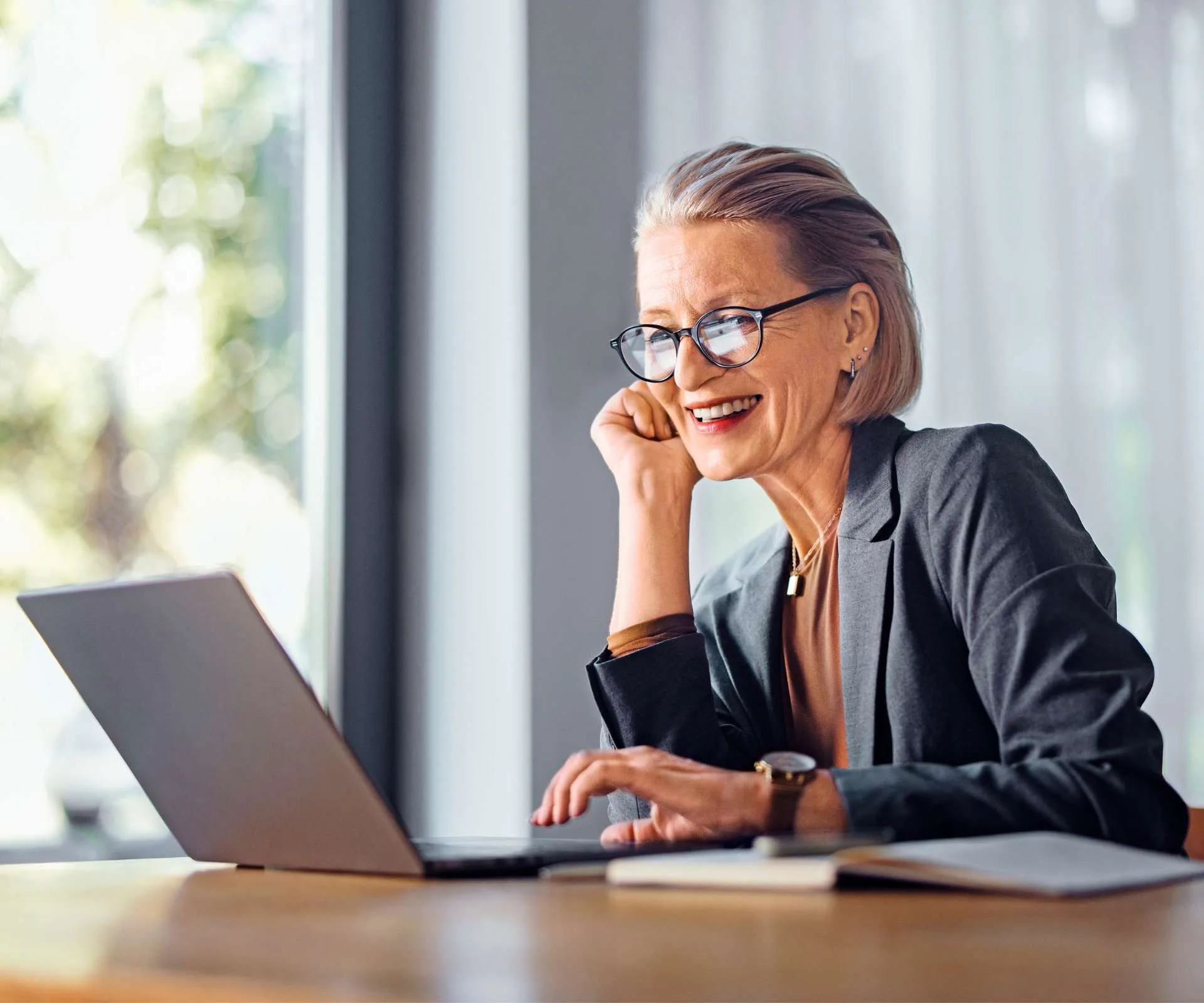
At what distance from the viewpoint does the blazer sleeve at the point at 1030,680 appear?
3.56ft

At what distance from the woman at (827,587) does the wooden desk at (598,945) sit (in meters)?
0.31

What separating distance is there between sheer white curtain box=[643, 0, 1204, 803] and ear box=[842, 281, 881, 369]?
0.79 meters

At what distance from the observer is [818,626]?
1672 mm

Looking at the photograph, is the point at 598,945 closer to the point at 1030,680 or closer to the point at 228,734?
the point at 228,734

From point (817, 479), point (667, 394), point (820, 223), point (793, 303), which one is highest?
point (820, 223)

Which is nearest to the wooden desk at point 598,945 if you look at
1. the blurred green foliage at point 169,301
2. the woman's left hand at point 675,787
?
the woman's left hand at point 675,787

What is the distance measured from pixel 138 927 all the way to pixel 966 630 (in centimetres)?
91

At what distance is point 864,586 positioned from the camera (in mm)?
1482

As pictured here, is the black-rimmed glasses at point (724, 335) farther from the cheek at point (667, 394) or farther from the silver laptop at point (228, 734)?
the silver laptop at point (228, 734)

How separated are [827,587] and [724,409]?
26 centimetres

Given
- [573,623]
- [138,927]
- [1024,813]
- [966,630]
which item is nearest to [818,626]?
[966,630]

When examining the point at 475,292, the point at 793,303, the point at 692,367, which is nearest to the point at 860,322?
the point at 793,303

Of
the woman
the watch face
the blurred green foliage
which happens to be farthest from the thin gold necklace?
the blurred green foliage

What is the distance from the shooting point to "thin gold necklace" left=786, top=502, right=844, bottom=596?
66.9 inches
